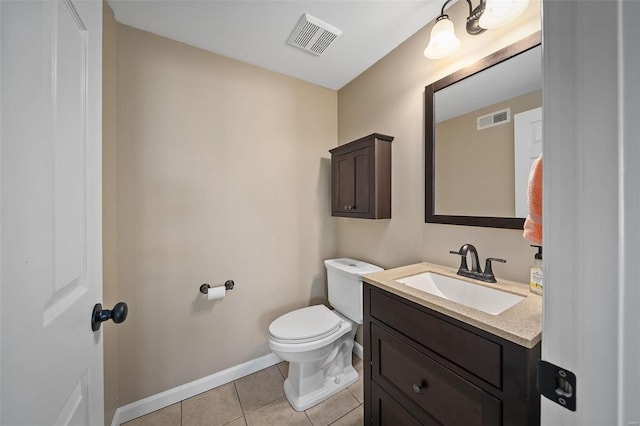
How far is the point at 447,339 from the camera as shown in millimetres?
847

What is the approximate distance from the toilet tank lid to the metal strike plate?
1.17 metres

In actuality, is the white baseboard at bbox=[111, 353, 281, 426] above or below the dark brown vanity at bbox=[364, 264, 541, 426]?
below

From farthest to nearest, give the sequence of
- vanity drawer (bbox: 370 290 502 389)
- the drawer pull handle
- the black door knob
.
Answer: the drawer pull handle
vanity drawer (bbox: 370 290 502 389)
the black door knob

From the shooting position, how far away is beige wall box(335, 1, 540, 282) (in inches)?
44.8

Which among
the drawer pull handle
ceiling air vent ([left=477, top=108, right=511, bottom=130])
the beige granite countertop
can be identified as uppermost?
ceiling air vent ([left=477, top=108, right=511, bottom=130])

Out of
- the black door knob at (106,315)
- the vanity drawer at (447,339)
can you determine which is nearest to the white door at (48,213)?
the black door knob at (106,315)

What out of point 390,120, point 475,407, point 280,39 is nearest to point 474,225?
point 475,407

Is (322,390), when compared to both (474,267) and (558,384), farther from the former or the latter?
(558,384)

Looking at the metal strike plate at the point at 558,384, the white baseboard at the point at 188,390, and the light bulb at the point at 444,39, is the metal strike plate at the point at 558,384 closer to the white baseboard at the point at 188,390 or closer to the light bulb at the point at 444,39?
the light bulb at the point at 444,39

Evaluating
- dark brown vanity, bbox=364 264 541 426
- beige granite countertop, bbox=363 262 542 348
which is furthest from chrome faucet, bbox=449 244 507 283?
dark brown vanity, bbox=364 264 541 426

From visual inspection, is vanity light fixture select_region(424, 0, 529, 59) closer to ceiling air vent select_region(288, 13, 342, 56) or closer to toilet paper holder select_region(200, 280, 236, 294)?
ceiling air vent select_region(288, 13, 342, 56)

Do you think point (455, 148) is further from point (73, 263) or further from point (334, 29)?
point (73, 263)

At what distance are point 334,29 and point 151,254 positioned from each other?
1.83 meters

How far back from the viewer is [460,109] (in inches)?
51.6
